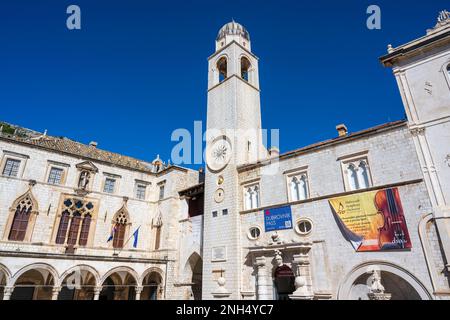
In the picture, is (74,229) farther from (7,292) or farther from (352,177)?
(352,177)

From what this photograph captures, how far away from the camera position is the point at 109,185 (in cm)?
2411

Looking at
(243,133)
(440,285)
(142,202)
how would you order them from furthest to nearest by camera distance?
(142,202)
(243,133)
(440,285)

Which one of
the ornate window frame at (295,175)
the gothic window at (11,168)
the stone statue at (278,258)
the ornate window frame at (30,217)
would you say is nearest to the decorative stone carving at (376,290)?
the stone statue at (278,258)

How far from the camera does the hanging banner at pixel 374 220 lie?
1194 cm

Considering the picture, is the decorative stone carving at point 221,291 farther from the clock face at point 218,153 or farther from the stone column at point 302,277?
the clock face at point 218,153

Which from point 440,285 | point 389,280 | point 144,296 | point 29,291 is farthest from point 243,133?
point 29,291

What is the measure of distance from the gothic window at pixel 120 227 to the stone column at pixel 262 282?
13204 mm

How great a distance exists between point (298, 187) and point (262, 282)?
5727mm

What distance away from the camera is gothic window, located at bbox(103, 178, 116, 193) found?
23.8 meters

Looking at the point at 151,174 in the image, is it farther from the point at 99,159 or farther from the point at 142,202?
the point at 99,159

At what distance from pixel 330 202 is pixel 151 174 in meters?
17.9

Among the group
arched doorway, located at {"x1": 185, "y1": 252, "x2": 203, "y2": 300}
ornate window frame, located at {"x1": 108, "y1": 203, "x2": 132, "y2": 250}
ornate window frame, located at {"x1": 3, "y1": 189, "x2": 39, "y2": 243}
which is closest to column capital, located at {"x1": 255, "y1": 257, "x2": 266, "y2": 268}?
arched doorway, located at {"x1": 185, "y1": 252, "x2": 203, "y2": 300}

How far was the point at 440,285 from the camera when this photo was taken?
1052 cm

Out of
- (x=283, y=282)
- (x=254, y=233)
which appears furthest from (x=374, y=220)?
(x=254, y=233)
